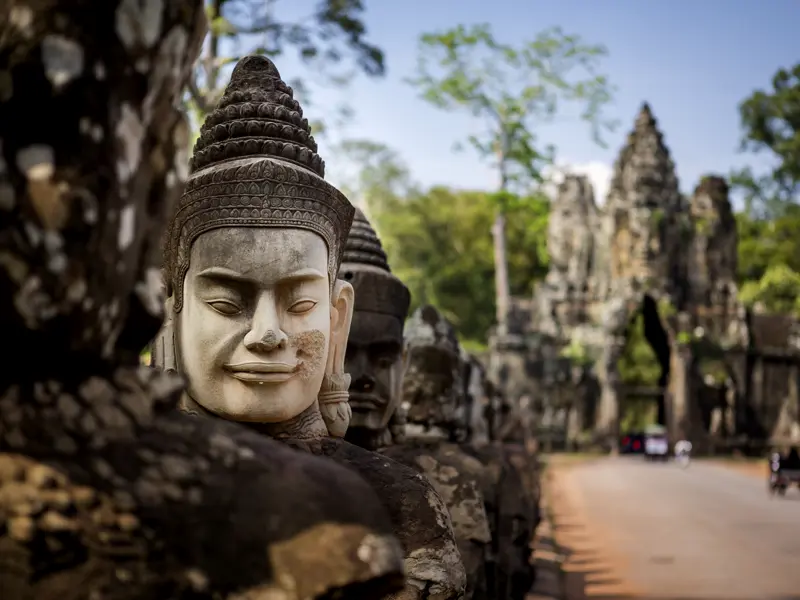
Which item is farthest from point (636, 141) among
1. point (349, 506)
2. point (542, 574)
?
point (349, 506)

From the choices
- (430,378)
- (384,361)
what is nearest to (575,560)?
(430,378)

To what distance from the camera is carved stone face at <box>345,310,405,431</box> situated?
451 cm

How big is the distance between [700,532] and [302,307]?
37.3ft

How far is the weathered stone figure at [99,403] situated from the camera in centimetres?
155

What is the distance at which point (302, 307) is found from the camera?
118 inches

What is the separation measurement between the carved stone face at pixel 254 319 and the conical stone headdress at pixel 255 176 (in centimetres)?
5

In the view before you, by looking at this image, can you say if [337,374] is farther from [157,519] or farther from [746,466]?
[746,466]

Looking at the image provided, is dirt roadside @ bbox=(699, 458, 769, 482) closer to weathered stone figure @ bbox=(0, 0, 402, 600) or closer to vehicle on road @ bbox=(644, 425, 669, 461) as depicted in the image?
vehicle on road @ bbox=(644, 425, 669, 461)

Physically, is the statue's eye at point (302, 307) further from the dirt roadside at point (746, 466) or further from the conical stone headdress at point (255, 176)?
the dirt roadside at point (746, 466)

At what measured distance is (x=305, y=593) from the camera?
A: 162 centimetres

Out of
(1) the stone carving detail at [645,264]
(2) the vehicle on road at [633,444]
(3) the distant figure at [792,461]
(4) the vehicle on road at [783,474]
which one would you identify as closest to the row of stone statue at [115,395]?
(4) the vehicle on road at [783,474]

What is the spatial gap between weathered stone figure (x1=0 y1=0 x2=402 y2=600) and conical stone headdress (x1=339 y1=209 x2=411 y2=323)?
302 centimetres

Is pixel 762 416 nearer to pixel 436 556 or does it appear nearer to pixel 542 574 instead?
pixel 542 574

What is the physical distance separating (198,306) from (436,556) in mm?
982
